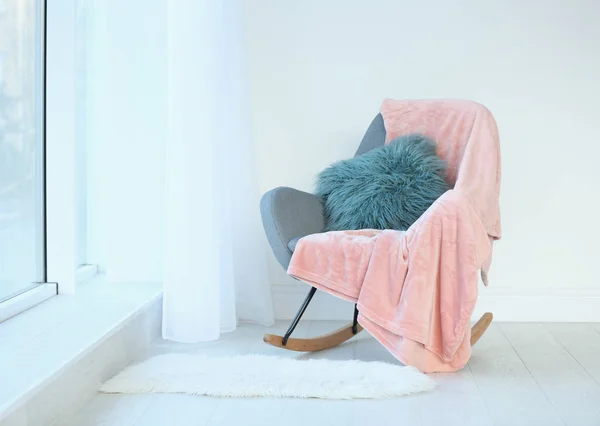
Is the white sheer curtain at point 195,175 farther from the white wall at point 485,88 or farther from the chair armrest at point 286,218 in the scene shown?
the white wall at point 485,88

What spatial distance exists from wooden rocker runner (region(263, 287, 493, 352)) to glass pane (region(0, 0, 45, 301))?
34.7 inches

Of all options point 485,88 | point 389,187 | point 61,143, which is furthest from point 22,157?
point 485,88

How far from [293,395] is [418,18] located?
1.93 metres

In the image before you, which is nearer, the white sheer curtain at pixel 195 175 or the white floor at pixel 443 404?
the white floor at pixel 443 404

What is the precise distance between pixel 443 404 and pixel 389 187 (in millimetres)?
948

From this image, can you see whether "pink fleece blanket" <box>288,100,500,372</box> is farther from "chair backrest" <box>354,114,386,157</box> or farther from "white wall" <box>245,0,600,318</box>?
"white wall" <box>245,0,600,318</box>

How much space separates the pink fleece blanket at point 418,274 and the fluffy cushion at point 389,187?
193 millimetres

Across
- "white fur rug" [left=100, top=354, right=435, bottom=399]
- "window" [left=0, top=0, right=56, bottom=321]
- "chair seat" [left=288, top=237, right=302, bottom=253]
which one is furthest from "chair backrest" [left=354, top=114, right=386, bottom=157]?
"window" [left=0, top=0, right=56, bottom=321]

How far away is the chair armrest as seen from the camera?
2.78 meters

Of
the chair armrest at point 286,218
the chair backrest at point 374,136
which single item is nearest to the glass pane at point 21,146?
the chair armrest at point 286,218

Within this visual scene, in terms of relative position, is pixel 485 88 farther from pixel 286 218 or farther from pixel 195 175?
pixel 195 175

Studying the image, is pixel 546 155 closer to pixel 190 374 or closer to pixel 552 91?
pixel 552 91

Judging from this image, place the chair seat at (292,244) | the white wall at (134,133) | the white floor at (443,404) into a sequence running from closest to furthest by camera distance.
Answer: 1. the white floor at (443,404)
2. the chair seat at (292,244)
3. the white wall at (134,133)

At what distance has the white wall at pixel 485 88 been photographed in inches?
138
